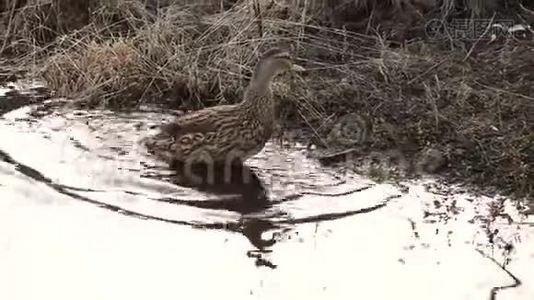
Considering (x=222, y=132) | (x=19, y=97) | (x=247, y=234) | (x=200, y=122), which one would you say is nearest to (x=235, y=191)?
(x=222, y=132)

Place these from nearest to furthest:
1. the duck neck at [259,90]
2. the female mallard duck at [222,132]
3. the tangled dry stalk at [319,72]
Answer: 1. the female mallard duck at [222,132]
2. the duck neck at [259,90]
3. the tangled dry stalk at [319,72]

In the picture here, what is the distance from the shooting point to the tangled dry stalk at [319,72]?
24.4 ft

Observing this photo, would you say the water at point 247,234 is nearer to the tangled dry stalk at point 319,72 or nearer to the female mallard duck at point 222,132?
the female mallard duck at point 222,132

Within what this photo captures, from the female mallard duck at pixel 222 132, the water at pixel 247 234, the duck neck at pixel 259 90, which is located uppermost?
the duck neck at pixel 259 90

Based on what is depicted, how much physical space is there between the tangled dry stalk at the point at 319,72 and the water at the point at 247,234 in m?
0.63

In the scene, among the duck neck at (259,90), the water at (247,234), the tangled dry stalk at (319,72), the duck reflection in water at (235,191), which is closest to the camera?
the water at (247,234)

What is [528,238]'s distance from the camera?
598cm

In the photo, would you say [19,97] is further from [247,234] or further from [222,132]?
[247,234]

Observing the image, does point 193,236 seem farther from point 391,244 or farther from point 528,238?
point 528,238

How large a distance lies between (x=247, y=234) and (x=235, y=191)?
28.7 inches

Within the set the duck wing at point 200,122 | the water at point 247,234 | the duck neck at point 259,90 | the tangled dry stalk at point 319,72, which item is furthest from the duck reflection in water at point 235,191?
the tangled dry stalk at point 319,72

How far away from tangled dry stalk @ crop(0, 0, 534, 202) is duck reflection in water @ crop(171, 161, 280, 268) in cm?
88

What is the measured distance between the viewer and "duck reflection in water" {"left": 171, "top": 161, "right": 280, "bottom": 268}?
243 inches

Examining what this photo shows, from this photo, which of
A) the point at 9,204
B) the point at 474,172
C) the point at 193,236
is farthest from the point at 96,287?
the point at 474,172
